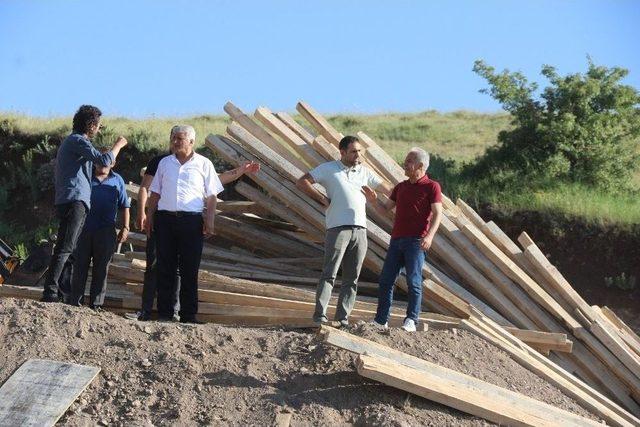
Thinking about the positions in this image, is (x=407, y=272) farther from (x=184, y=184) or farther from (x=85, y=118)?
(x=85, y=118)

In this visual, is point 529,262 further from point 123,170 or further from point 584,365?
point 123,170

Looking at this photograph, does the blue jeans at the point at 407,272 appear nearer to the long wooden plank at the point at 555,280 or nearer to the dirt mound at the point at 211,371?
the dirt mound at the point at 211,371

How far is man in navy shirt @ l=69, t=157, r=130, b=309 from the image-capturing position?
8.06m

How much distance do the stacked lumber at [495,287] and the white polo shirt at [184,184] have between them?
6.38 ft

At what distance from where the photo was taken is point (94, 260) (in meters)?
8.15

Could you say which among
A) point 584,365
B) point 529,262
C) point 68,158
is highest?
point 68,158

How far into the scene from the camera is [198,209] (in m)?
7.61

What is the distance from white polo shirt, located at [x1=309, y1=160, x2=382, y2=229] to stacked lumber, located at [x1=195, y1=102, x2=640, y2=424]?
1327 millimetres

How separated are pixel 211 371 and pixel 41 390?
1123 mm

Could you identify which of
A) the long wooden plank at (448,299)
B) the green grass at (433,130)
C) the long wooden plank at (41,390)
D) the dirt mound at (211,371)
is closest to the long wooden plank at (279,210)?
the long wooden plank at (448,299)

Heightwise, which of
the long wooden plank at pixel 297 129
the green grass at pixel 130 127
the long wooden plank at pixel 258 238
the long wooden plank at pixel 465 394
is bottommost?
the long wooden plank at pixel 465 394

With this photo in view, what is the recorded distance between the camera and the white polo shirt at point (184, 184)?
756 centimetres

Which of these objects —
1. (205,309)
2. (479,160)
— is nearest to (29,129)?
(479,160)

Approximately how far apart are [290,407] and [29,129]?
38.9 feet
